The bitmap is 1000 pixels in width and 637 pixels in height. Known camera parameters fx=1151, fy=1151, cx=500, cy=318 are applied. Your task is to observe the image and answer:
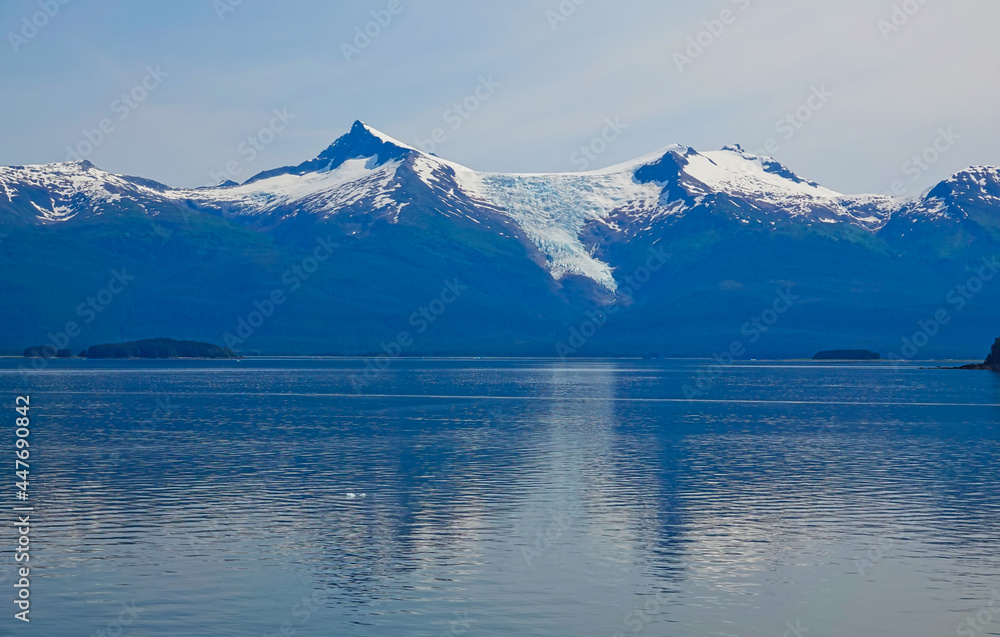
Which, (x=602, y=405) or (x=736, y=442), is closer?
(x=736, y=442)

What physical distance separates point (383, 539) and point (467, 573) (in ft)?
24.0

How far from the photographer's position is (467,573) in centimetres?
4212

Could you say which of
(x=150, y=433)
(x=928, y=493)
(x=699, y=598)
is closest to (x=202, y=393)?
(x=150, y=433)

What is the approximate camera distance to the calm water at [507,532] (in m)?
36.8

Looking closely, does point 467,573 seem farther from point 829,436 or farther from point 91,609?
point 829,436

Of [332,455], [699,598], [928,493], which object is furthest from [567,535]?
Result: [332,455]

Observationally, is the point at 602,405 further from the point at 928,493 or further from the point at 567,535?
the point at 567,535

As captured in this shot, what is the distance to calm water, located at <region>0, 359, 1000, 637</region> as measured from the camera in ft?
121

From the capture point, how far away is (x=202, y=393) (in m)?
175

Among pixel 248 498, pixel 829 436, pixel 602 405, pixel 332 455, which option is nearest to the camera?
pixel 248 498

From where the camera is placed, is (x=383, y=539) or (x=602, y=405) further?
(x=602, y=405)

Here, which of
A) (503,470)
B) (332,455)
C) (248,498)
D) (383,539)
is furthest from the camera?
(332,455)

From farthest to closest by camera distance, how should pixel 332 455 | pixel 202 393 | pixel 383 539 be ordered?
pixel 202 393 < pixel 332 455 < pixel 383 539

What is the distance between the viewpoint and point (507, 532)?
5031 cm
